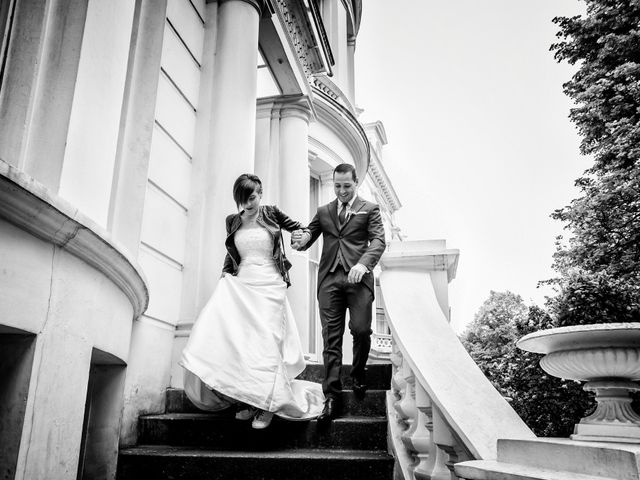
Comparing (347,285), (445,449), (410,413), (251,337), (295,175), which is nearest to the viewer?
(445,449)

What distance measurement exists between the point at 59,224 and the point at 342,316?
7.83 ft

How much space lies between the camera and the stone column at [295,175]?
25.6 feet

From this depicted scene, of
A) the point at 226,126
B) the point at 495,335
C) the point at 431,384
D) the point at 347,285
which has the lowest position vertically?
the point at 431,384

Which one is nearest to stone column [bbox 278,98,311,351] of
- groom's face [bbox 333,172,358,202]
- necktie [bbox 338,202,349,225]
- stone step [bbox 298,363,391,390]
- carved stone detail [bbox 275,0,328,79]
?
carved stone detail [bbox 275,0,328,79]

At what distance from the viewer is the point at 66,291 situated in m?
2.32

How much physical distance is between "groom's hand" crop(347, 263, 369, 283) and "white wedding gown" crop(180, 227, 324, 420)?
63 cm

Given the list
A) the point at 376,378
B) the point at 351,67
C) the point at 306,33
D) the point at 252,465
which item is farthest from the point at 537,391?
the point at 351,67

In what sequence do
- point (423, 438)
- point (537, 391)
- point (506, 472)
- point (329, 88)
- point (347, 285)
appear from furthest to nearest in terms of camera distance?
point (329, 88)
point (537, 391)
point (347, 285)
point (423, 438)
point (506, 472)

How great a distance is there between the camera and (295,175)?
805 centimetres

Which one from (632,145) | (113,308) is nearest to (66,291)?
(113,308)

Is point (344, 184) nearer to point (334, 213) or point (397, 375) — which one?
point (334, 213)

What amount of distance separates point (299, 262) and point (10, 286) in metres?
5.98

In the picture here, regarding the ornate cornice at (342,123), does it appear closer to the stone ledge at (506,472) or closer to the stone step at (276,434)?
the stone step at (276,434)

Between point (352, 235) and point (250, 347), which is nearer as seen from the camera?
point (250, 347)
